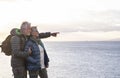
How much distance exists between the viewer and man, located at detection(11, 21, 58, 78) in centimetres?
941

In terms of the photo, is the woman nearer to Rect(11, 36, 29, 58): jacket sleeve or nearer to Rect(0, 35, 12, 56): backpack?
Rect(11, 36, 29, 58): jacket sleeve

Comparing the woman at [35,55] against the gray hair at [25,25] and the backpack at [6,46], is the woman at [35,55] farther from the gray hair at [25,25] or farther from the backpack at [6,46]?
the backpack at [6,46]

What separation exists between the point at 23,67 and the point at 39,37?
99cm

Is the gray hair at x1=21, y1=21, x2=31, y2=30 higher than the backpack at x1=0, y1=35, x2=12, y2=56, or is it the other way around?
the gray hair at x1=21, y1=21, x2=31, y2=30

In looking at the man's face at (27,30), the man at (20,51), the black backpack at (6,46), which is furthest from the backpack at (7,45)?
the man's face at (27,30)

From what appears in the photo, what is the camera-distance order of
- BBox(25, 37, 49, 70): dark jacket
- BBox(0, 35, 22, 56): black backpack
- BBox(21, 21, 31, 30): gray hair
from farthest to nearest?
BBox(0, 35, 22, 56): black backpack, BBox(25, 37, 49, 70): dark jacket, BBox(21, 21, 31, 30): gray hair

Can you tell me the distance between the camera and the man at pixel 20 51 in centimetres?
941

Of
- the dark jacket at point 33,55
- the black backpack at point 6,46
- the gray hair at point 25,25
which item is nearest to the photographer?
the gray hair at point 25,25

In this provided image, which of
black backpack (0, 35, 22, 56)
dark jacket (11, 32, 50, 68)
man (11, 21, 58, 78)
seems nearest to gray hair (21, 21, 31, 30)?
man (11, 21, 58, 78)

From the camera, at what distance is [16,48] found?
9.46 m

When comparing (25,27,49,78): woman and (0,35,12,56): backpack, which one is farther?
(0,35,12,56): backpack

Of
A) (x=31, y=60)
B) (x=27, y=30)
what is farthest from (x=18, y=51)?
(x=27, y=30)

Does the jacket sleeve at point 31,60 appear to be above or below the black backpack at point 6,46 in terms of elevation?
below

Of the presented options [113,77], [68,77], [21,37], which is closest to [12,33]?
[21,37]
